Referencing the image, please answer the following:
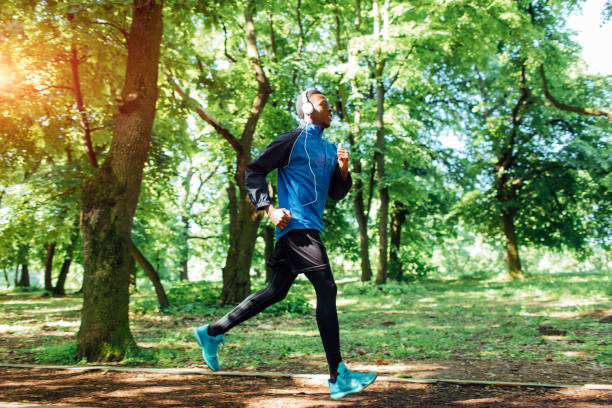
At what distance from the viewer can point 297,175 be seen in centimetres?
349

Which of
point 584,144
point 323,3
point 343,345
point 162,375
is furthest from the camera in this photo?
point 584,144

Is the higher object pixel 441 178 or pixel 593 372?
pixel 441 178

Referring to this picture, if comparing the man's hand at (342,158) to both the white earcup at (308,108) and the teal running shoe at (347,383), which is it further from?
the teal running shoe at (347,383)

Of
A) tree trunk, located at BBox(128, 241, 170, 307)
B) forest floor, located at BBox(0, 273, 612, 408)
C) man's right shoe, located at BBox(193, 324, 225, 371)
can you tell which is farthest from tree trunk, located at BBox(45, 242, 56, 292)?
man's right shoe, located at BBox(193, 324, 225, 371)

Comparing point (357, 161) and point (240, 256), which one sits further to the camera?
point (357, 161)

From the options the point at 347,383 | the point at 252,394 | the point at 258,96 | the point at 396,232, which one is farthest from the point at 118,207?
the point at 396,232

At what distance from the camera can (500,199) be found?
22219mm

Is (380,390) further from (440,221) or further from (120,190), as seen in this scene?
(440,221)

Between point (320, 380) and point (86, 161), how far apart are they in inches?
388

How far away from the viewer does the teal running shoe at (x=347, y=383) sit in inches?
127

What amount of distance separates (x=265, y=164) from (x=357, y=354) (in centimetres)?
356

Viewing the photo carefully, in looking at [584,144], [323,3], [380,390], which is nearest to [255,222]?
[380,390]

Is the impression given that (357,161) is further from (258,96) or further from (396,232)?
(258,96)

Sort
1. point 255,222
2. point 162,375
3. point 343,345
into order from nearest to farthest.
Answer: point 162,375 < point 343,345 < point 255,222
